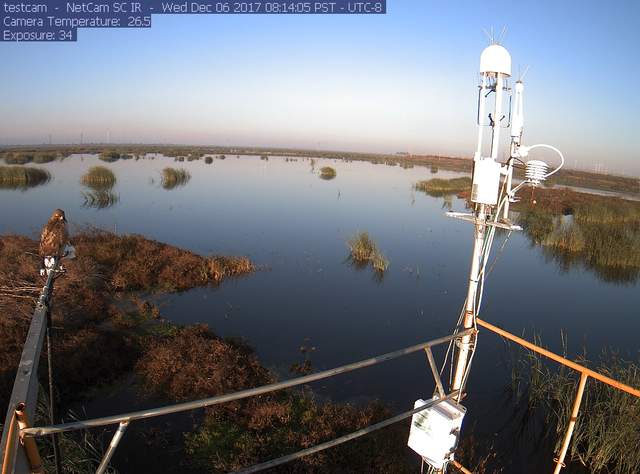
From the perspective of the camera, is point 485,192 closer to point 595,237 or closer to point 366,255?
point 366,255

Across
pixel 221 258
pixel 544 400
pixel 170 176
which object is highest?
pixel 170 176

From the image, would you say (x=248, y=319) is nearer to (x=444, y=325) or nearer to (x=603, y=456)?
(x=444, y=325)

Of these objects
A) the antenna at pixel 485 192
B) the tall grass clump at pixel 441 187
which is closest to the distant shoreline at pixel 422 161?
the tall grass clump at pixel 441 187

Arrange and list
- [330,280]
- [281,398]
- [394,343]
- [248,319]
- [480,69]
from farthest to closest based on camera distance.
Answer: [330,280] < [248,319] < [394,343] < [281,398] < [480,69]

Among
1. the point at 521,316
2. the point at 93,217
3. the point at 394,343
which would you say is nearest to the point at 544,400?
the point at 394,343

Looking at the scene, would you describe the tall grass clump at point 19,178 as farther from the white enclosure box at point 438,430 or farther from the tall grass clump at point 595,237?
the white enclosure box at point 438,430

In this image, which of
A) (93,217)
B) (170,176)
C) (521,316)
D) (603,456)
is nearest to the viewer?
(603,456)

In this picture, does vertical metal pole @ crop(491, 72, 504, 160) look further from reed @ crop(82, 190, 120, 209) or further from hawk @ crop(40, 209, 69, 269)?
reed @ crop(82, 190, 120, 209)

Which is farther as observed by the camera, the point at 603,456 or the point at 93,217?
the point at 93,217
